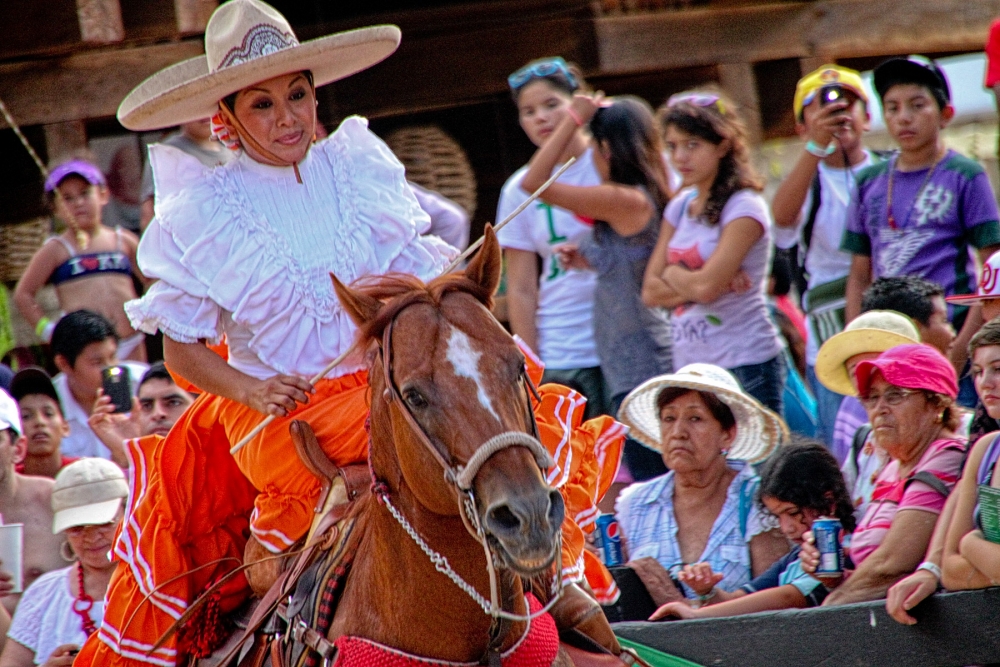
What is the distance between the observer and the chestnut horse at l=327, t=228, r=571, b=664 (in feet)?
9.66

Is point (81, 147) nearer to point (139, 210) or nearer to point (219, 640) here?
point (139, 210)

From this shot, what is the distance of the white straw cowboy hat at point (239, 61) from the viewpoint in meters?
4.07

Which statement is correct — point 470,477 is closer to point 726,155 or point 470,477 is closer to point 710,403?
point 710,403

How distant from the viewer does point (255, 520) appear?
161 inches

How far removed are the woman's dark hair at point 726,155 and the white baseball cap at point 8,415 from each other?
3.43 m

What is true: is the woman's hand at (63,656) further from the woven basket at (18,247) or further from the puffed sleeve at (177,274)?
the woven basket at (18,247)

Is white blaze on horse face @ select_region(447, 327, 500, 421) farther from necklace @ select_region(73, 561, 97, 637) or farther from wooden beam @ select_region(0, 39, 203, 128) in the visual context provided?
wooden beam @ select_region(0, 39, 203, 128)

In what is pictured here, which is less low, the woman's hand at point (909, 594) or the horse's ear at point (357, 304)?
the horse's ear at point (357, 304)

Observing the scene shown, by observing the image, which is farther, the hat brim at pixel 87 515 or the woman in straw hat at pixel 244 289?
the hat brim at pixel 87 515

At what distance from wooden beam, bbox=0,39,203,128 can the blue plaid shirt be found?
478 centimetres

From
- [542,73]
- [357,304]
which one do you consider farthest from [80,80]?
[357,304]

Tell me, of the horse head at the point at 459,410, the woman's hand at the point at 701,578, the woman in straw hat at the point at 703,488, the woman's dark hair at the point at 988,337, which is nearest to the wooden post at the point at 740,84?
the woman in straw hat at the point at 703,488

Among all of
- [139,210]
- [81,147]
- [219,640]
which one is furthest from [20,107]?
[219,640]

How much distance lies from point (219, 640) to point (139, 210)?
Result: 240 inches
